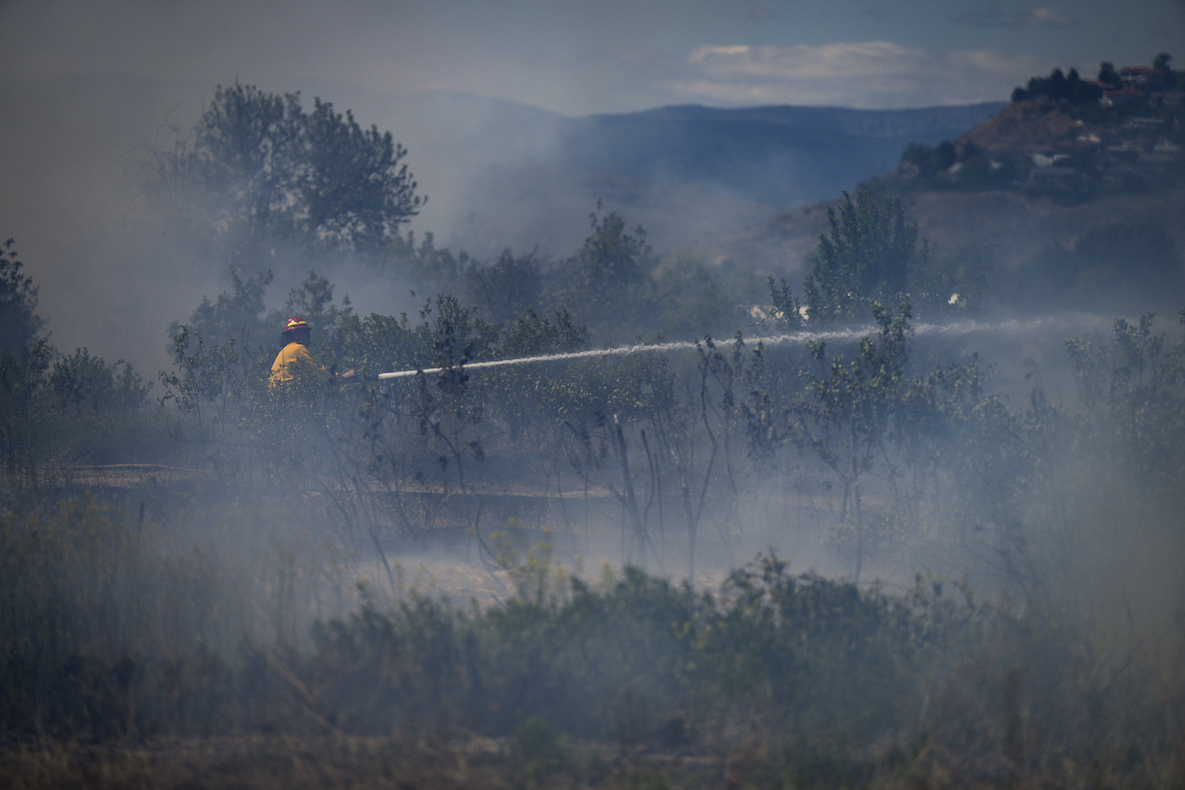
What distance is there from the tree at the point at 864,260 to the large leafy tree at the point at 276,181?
13.6 m

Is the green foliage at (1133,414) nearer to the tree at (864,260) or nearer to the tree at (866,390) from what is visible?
the tree at (866,390)

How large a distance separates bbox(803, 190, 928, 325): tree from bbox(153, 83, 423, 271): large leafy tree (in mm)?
13646

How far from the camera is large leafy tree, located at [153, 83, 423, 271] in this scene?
19.7 meters

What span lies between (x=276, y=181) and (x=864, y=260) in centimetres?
1516

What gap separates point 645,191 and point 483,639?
247 ft

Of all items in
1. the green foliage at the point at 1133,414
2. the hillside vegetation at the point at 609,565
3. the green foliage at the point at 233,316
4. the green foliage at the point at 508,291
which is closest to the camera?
the hillside vegetation at the point at 609,565

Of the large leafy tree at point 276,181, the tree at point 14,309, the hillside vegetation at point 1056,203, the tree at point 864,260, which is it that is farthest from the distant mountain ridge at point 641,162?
the tree at point 864,260

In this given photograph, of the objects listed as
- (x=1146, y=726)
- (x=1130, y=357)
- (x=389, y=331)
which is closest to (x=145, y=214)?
(x=389, y=331)

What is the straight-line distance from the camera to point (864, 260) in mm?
12188

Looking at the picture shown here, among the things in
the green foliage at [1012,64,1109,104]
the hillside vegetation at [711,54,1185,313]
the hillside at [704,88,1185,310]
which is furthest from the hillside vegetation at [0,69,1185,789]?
the green foliage at [1012,64,1109,104]

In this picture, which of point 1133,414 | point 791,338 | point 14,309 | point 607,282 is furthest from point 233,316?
point 1133,414

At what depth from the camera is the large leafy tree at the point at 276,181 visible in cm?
1967

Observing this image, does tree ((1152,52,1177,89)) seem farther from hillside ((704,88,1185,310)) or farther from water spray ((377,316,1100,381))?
water spray ((377,316,1100,381))

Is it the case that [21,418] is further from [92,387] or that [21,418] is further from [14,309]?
[14,309]
